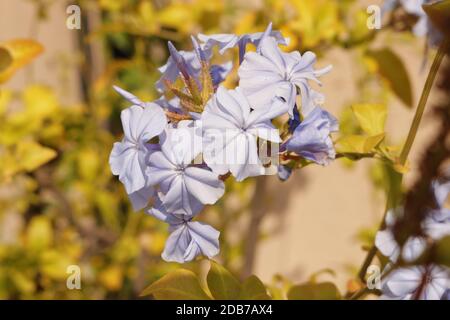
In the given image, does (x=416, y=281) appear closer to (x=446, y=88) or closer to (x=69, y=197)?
(x=446, y=88)

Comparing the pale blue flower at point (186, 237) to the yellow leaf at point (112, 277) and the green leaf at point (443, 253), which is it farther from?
the yellow leaf at point (112, 277)

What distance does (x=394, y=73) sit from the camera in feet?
3.45

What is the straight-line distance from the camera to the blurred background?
116cm

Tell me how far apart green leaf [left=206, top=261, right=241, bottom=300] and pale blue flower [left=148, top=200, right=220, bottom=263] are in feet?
0.25

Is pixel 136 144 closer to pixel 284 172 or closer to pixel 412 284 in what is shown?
pixel 284 172

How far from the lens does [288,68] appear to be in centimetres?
62

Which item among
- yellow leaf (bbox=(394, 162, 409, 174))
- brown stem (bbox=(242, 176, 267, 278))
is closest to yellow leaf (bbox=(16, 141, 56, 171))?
brown stem (bbox=(242, 176, 267, 278))

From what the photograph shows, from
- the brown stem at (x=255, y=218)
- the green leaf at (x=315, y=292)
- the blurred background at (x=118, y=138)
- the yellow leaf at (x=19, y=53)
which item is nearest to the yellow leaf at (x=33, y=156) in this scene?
the blurred background at (x=118, y=138)

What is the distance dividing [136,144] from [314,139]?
0.17m

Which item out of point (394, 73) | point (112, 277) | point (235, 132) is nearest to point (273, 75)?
point (235, 132)

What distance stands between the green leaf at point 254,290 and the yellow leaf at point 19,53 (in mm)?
418

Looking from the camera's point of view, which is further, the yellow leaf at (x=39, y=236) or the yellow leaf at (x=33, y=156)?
the yellow leaf at (x=39, y=236)

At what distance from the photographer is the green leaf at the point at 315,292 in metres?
0.73

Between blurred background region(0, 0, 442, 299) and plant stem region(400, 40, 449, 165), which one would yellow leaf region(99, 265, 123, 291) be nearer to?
blurred background region(0, 0, 442, 299)
